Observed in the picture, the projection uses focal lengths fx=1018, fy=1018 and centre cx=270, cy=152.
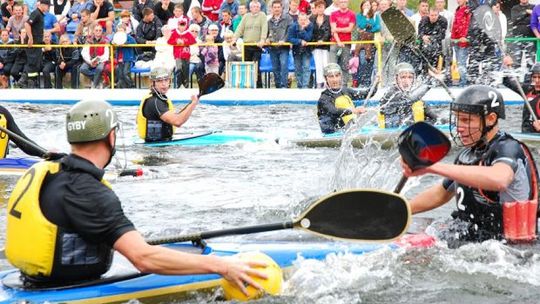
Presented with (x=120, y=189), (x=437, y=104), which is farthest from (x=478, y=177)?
(x=437, y=104)

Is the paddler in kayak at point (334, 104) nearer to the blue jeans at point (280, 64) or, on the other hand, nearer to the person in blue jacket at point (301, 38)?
the person in blue jacket at point (301, 38)

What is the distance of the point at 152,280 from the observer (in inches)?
215

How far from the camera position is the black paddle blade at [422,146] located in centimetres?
516

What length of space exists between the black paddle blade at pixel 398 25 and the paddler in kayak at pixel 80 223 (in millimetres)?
8483

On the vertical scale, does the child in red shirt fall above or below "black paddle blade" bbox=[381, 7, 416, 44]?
below

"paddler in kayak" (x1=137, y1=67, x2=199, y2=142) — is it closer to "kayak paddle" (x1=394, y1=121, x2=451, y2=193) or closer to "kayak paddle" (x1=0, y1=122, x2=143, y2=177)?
"kayak paddle" (x1=0, y1=122, x2=143, y2=177)

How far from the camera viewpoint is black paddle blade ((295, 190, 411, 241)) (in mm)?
5457

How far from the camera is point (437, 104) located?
1833 cm

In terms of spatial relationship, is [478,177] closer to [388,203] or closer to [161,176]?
[388,203]

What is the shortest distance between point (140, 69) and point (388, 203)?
15061 mm

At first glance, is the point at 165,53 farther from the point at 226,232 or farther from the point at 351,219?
the point at 351,219

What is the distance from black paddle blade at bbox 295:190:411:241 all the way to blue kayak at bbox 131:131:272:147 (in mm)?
7630

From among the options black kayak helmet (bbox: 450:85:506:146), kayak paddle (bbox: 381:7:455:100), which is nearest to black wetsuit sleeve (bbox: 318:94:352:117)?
kayak paddle (bbox: 381:7:455:100)

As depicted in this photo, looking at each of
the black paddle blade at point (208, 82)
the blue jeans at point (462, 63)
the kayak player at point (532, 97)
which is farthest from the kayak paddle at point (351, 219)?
A: the blue jeans at point (462, 63)
